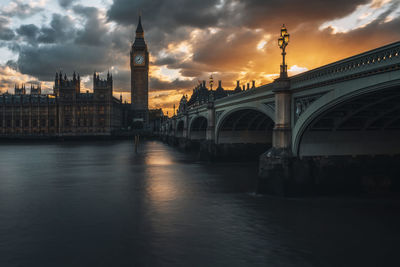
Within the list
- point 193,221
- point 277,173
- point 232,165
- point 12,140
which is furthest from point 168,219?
point 12,140

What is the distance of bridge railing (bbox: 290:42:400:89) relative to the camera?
38.2ft

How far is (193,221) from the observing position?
15.5m

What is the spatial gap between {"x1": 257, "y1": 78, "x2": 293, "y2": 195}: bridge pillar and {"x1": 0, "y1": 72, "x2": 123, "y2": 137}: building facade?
113 meters

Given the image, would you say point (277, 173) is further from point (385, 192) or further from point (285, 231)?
point (385, 192)

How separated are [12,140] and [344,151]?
127m

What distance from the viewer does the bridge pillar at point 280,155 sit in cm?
1836

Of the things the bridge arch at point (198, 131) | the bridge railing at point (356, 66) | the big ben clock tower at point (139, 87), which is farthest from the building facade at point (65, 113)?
the bridge railing at point (356, 66)

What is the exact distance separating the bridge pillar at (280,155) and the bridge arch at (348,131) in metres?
0.63

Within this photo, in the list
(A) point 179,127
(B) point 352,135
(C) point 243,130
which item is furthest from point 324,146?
(A) point 179,127

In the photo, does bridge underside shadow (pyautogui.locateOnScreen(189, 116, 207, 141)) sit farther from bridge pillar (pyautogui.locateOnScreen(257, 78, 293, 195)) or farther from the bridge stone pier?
the bridge stone pier

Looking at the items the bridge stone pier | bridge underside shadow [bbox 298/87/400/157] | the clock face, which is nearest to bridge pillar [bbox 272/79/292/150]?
the bridge stone pier

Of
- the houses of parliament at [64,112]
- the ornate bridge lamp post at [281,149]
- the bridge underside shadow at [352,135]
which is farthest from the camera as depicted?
the houses of parliament at [64,112]

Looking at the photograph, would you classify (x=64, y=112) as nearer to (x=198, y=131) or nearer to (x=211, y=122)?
(x=198, y=131)

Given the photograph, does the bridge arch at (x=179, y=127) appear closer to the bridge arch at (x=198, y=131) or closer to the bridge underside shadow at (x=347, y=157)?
the bridge arch at (x=198, y=131)
